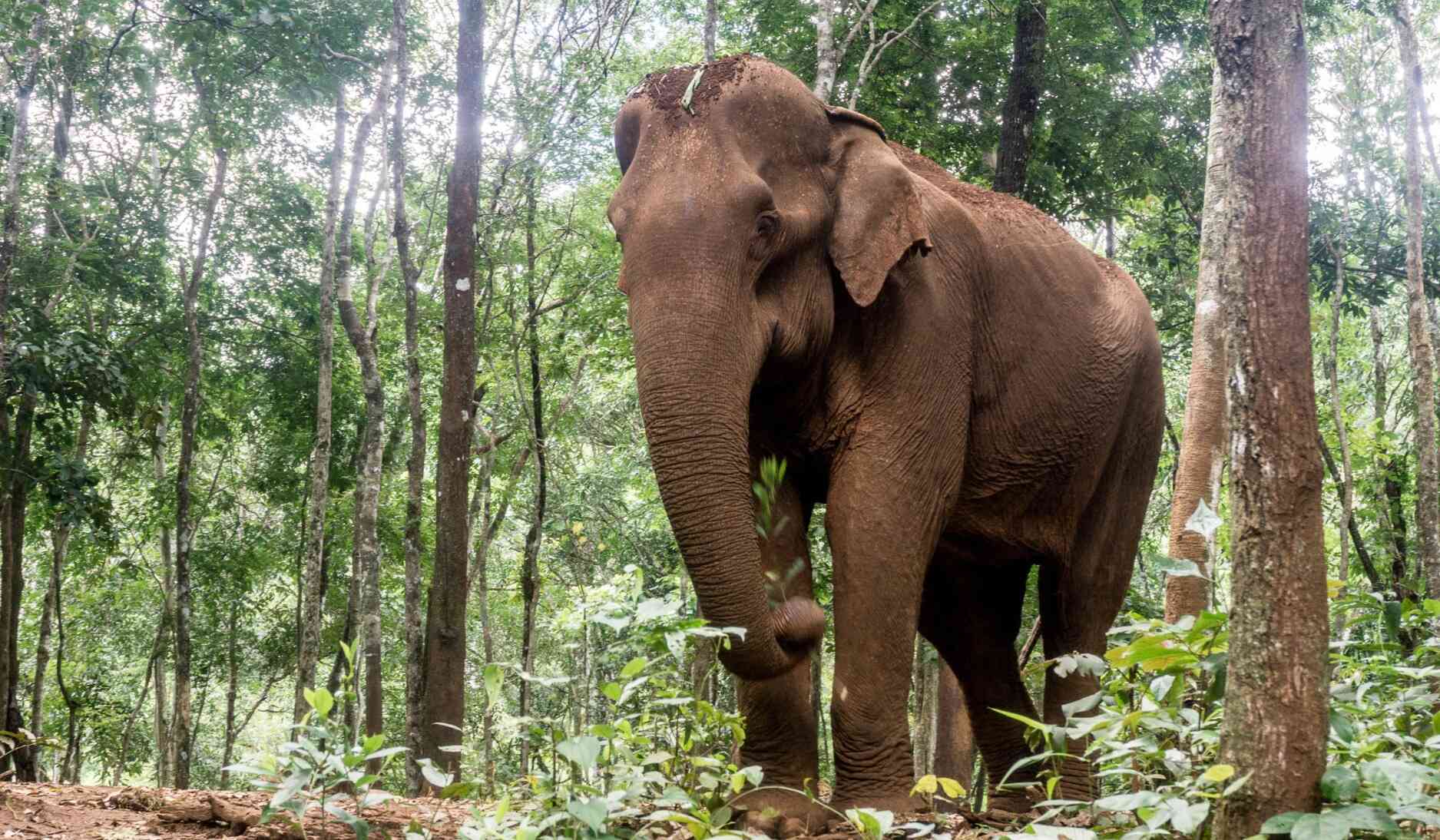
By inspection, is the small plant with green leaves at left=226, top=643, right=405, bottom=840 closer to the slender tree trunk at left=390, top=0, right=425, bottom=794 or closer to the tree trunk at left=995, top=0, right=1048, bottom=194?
the slender tree trunk at left=390, top=0, right=425, bottom=794

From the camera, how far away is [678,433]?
14.3 ft

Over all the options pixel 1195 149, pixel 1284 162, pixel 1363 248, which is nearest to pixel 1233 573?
pixel 1284 162

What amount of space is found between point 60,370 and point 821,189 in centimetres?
862

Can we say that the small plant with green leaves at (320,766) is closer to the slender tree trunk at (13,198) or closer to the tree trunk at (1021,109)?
the slender tree trunk at (13,198)

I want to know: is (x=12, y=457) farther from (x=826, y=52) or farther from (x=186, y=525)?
(x=826, y=52)

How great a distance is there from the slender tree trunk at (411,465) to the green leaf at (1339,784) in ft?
21.6

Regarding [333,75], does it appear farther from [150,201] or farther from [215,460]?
[215,460]

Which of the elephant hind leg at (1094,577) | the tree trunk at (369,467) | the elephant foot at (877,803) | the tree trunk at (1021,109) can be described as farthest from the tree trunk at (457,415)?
the tree trunk at (1021,109)

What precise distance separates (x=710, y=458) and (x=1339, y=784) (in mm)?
2319

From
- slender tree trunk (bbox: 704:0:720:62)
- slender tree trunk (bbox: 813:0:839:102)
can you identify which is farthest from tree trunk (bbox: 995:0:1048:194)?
slender tree trunk (bbox: 704:0:720:62)

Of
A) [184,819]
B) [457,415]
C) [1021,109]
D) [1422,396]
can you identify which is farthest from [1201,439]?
[1422,396]

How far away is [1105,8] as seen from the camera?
1213 cm

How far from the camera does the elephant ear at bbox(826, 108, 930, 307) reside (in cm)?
499

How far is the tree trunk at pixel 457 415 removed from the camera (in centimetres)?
716
